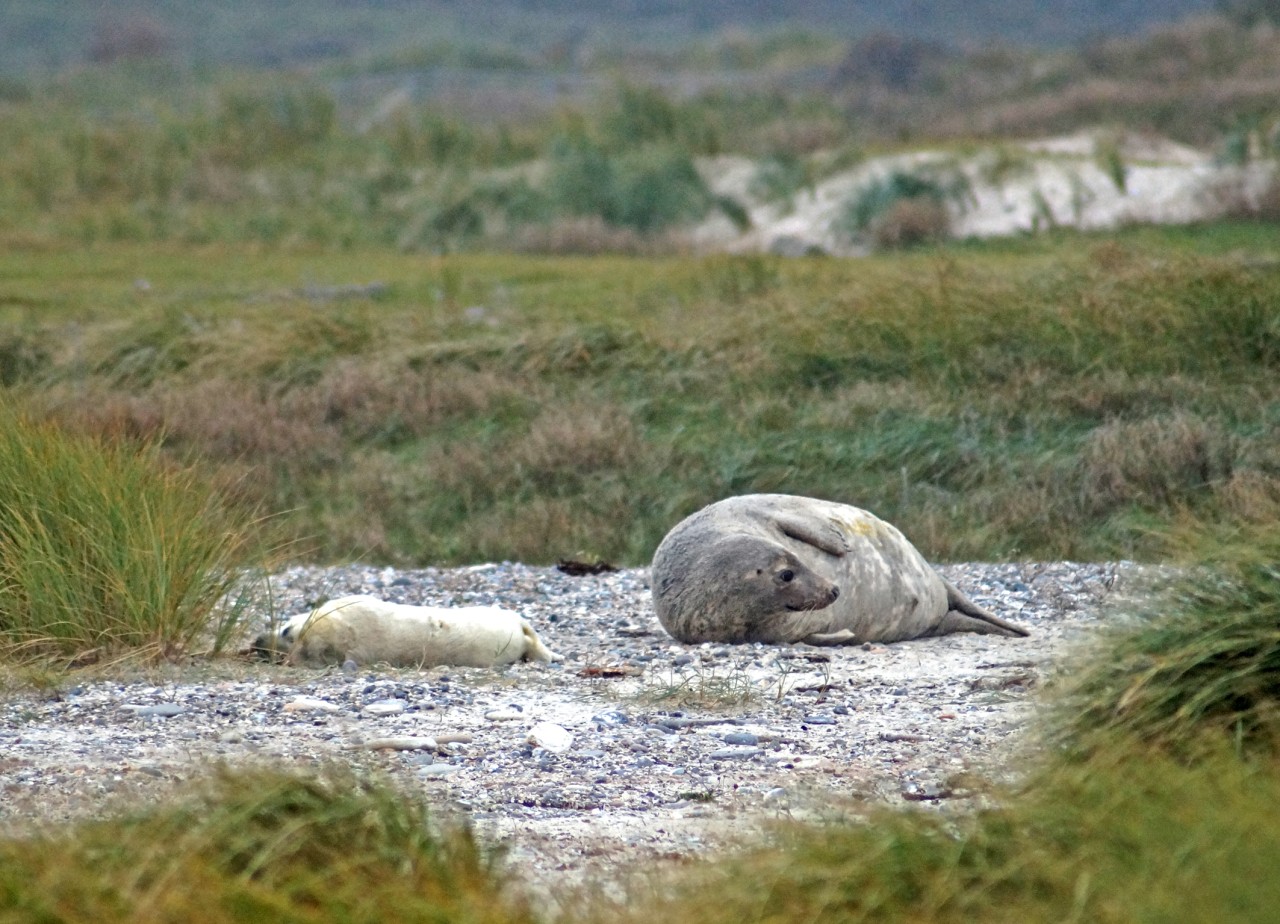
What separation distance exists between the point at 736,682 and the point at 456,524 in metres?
5.38

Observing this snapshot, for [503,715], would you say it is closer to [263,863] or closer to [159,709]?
[159,709]

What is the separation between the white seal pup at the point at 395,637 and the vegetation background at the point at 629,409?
39cm

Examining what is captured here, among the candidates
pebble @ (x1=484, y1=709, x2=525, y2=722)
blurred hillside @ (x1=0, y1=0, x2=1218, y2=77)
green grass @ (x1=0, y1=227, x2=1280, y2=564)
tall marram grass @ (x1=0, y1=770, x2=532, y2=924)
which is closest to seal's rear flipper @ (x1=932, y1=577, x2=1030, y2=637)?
green grass @ (x1=0, y1=227, x2=1280, y2=564)

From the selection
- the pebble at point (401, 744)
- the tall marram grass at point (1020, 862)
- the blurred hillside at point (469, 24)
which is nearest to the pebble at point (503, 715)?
the pebble at point (401, 744)

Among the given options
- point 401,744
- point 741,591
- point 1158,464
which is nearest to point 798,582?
point 741,591

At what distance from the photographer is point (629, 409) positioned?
1294cm

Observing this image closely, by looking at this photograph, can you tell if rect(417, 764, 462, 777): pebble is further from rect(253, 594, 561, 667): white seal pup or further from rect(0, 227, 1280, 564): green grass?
rect(0, 227, 1280, 564): green grass

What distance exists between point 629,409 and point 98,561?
249 inches

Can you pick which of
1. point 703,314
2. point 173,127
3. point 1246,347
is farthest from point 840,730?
point 173,127

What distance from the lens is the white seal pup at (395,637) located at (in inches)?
284

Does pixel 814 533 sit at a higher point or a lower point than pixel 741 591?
higher

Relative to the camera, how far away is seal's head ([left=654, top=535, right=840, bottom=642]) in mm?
7543

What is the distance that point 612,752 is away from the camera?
5.72 meters

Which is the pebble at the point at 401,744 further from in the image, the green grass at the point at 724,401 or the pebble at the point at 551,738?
the green grass at the point at 724,401
